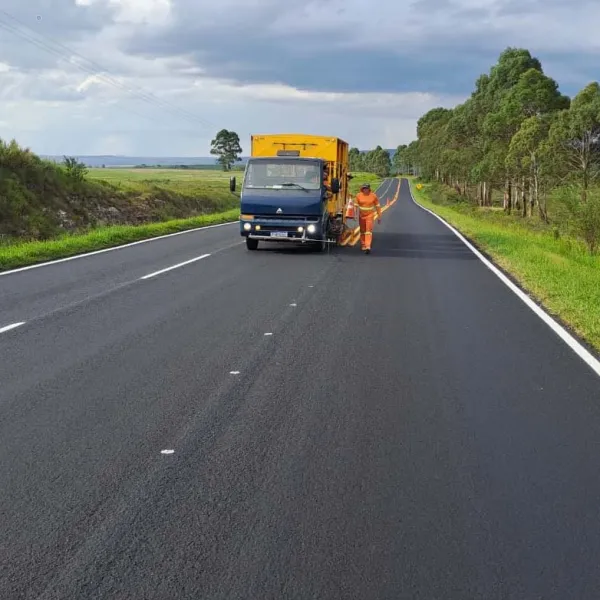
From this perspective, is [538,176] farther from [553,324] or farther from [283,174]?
[553,324]

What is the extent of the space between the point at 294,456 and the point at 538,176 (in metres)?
43.5

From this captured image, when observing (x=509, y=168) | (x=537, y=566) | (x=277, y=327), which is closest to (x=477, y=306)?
(x=277, y=327)

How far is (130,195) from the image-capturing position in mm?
41562

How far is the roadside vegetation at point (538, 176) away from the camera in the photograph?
13805mm

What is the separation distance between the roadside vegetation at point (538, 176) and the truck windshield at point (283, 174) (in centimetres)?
475

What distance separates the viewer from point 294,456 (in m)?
5.02

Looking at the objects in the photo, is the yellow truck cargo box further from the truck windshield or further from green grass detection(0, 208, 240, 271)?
green grass detection(0, 208, 240, 271)

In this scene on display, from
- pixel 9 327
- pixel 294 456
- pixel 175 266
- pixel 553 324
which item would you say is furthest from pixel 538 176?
pixel 294 456

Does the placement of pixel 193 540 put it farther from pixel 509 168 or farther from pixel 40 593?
pixel 509 168

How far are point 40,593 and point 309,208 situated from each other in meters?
15.5

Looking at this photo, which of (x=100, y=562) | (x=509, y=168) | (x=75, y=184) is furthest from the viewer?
(x=509, y=168)

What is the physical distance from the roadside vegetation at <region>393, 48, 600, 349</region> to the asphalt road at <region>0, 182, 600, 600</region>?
283 centimetres

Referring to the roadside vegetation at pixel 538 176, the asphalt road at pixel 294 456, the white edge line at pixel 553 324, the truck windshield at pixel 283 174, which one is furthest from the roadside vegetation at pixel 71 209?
the asphalt road at pixel 294 456

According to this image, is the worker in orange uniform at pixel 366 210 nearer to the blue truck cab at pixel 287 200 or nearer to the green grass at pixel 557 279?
the blue truck cab at pixel 287 200
